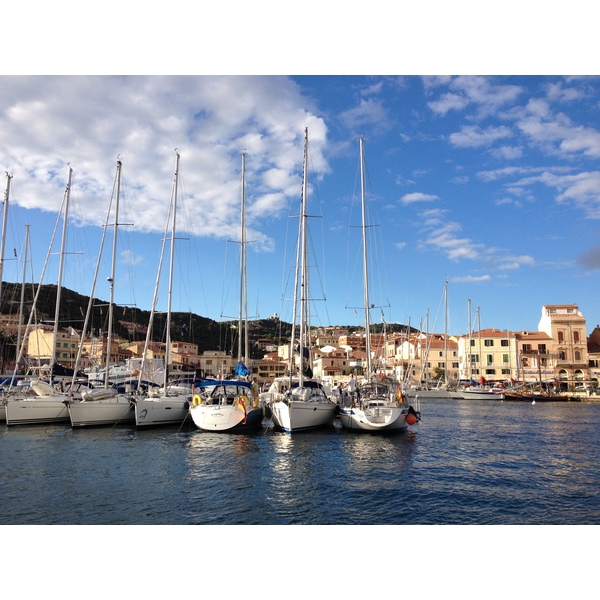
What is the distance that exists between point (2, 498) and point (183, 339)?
71.9 metres

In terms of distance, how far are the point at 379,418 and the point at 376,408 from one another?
32 cm

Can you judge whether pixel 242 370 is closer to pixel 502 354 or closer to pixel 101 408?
pixel 101 408

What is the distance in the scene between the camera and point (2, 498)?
7.70 meters

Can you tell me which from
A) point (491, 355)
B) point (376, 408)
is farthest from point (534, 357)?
point (376, 408)

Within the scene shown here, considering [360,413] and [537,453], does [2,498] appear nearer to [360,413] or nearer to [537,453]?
[360,413]

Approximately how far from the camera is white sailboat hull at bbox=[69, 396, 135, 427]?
638 inches

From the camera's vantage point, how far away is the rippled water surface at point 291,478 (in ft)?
23.4

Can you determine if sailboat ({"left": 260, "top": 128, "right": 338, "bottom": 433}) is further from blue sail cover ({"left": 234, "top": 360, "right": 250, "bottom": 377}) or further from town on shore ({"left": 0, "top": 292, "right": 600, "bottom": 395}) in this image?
town on shore ({"left": 0, "top": 292, "right": 600, "bottom": 395})

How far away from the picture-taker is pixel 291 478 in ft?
30.9

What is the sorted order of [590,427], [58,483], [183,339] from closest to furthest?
[58,483], [590,427], [183,339]

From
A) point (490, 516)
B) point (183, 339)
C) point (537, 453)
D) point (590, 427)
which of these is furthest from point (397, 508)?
point (183, 339)

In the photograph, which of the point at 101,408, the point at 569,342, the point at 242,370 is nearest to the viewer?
the point at 101,408

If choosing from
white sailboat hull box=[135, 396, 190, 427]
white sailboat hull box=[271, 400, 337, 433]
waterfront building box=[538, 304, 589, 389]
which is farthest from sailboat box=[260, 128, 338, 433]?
waterfront building box=[538, 304, 589, 389]
